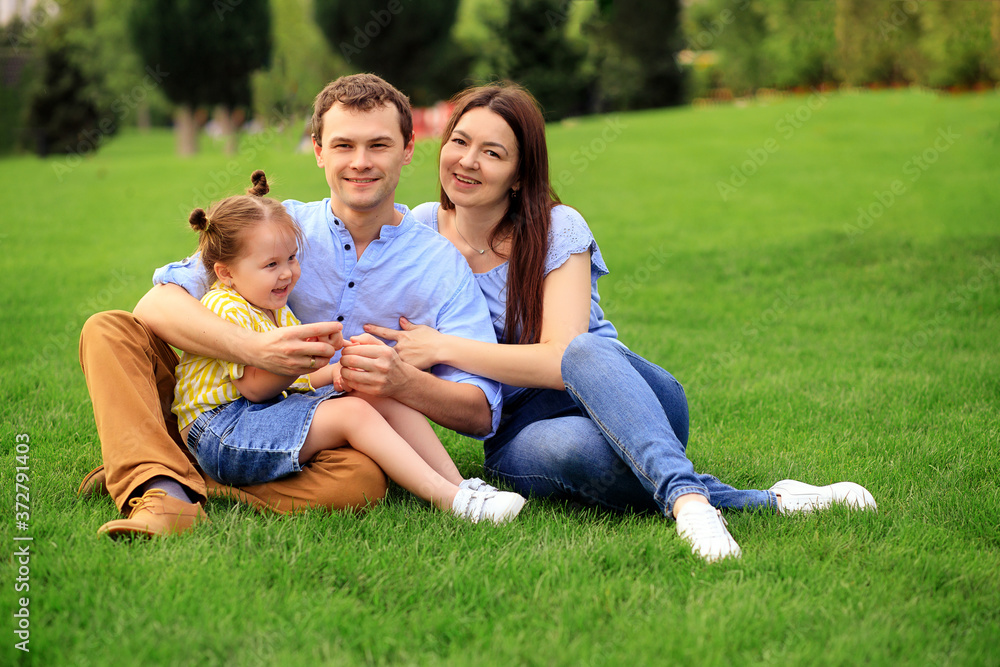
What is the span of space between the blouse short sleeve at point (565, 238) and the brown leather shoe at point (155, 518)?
154 centimetres

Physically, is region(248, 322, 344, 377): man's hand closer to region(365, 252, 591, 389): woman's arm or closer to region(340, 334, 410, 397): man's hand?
region(340, 334, 410, 397): man's hand

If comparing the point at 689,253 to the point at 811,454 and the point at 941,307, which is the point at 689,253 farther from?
the point at 811,454

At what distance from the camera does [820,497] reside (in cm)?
308

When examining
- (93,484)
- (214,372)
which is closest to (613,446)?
(214,372)

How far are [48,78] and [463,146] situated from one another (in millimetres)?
30344

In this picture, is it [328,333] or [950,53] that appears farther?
[950,53]

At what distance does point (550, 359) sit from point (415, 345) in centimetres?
50

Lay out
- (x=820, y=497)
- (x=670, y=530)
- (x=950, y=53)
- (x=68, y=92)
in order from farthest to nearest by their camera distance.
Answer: (x=68, y=92)
(x=950, y=53)
(x=820, y=497)
(x=670, y=530)

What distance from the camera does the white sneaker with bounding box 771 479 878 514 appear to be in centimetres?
305

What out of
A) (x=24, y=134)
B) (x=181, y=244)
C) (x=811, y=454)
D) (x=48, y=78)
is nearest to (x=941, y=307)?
(x=811, y=454)

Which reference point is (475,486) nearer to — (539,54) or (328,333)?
(328,333)

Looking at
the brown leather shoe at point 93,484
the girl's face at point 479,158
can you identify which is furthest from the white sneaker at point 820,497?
the brown leather shoe at point 93,484

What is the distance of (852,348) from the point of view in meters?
5.70

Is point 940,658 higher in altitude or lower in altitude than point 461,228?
lower
